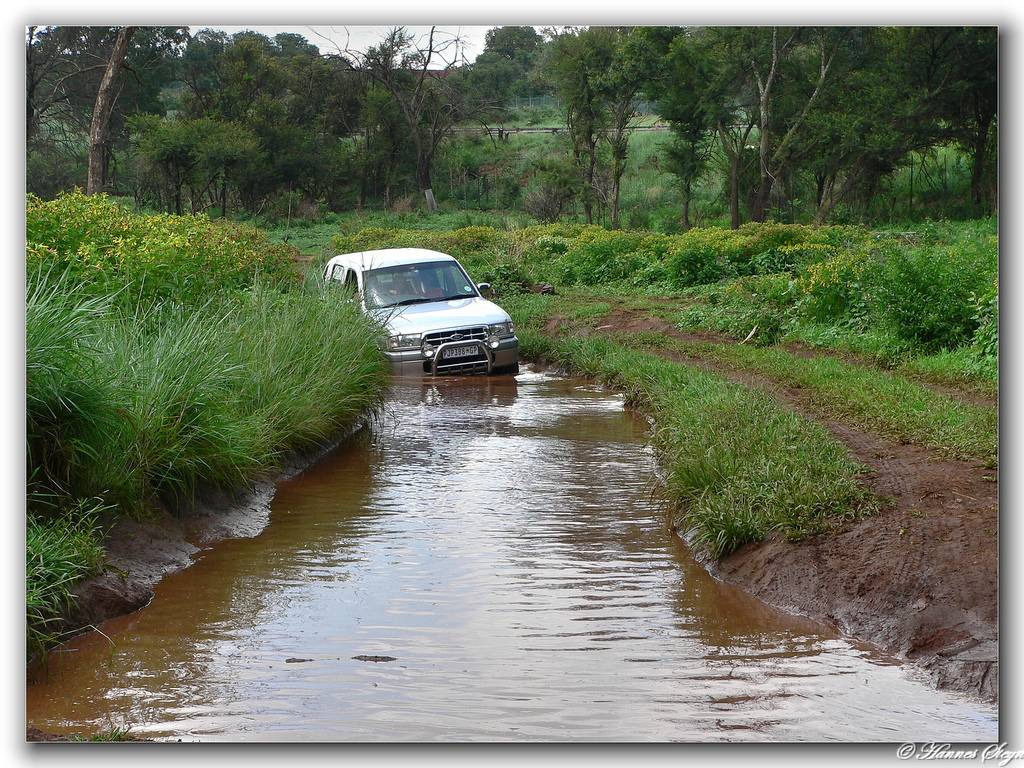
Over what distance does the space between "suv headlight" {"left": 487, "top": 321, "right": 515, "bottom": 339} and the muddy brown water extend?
17.0 ft

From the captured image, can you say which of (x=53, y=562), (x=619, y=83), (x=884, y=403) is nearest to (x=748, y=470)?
(x=884, y=403)

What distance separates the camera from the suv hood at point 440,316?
12.8m

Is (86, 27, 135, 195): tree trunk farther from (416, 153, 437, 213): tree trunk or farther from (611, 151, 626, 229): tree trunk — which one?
(611, 151, 626, 229): tree trunk

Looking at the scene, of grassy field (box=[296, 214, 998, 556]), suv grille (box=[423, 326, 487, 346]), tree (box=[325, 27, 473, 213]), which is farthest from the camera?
tree (box=[325, 27, 473, 213])

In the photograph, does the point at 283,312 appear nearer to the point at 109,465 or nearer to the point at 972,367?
the point at 109,465

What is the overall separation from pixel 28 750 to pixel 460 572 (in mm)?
2587

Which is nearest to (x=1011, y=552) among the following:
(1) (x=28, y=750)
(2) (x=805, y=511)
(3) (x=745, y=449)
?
(2) (x=805, y=511)

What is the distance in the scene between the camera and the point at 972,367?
9758 mm

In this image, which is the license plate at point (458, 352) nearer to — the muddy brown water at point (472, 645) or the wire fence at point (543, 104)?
the muddy brown water at point (472, 645)

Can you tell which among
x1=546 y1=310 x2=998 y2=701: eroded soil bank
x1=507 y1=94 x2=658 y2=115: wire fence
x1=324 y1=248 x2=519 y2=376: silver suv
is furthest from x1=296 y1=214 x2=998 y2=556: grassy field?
x1=507 y1=94 x2=658 y2=115: wire fence

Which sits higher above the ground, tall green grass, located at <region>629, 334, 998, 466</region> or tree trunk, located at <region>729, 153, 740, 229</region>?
tree trunk, located at <region>729, 153, 740, 229</region>

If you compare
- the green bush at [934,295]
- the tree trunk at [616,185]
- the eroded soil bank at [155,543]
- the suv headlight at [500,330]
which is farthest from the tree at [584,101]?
the eroded soil bank at [155,543]

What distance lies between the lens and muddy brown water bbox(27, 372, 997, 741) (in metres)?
4.23

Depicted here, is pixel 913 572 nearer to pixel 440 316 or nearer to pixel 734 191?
pixel 440 316
